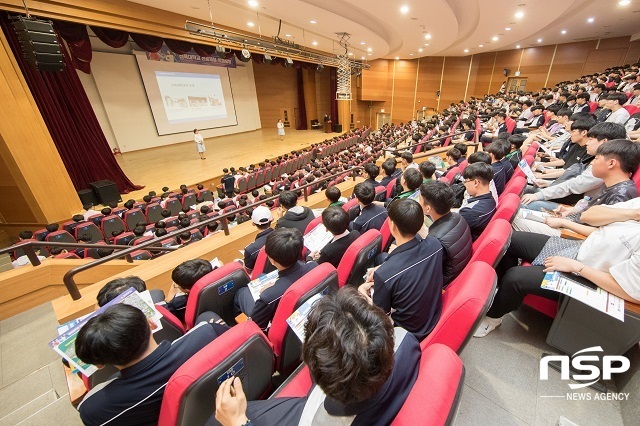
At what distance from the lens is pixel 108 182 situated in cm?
776

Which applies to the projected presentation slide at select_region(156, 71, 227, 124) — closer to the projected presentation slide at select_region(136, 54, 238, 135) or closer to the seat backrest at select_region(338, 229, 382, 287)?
the projected presentation slide at select_region(136, 54, 238, 135)

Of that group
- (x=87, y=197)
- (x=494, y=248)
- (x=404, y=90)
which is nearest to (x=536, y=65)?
(x=404, y=90)

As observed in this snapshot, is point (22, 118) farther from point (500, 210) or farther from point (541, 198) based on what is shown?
point (541, 198)

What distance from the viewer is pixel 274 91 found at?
18094 mm

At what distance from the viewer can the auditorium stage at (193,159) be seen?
8945mm

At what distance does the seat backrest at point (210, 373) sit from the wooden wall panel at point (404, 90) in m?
20.9

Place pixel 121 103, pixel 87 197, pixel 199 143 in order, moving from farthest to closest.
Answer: pixel 199 143, pixel 121 103, pixel 87 197

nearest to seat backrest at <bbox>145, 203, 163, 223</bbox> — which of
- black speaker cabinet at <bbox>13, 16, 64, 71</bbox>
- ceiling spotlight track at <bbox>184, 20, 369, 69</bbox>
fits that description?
black speaker cabinet at <bbox>13, 16, 64, 71</bbox>

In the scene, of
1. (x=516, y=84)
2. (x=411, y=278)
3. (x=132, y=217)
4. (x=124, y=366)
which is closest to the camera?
(x=124, y=366)

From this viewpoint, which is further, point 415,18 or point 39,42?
point 415,18

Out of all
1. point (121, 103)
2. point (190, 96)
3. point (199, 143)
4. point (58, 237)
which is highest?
point (190, 96)

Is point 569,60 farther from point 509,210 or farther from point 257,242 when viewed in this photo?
point 257,242

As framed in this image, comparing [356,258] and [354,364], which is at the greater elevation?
[354,364]

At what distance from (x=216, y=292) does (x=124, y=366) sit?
664 mm
